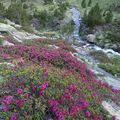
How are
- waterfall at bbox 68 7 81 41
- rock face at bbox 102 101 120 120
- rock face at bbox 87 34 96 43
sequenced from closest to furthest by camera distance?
rock face at bbox 102 101 120 120
rock face at bbox 87 34 96 43
waterfall at bbox 68 7 81 41

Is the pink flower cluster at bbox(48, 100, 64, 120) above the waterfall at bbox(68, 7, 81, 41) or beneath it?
above

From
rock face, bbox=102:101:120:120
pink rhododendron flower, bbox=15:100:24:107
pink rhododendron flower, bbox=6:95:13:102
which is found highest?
pink rhododendron flower, bbox=6:95:13:102

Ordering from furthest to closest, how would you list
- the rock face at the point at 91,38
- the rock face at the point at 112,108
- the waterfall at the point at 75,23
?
the waterfall at the point at 75,23, the rock face at the point at 91,38, the rock face at the point at 112,108

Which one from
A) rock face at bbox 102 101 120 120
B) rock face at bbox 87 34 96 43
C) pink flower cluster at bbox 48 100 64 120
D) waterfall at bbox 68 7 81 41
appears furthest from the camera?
waterfall at bbox 68 7 81 41

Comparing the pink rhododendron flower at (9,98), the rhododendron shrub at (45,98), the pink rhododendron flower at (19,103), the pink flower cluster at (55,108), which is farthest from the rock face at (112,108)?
the pink rhododendron flower at (9,98)

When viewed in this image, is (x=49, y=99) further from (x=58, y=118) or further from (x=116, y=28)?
(x=116, y=28)

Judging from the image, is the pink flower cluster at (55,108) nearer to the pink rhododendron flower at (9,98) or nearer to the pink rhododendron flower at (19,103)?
the pink rhododendron flower at (19,103)

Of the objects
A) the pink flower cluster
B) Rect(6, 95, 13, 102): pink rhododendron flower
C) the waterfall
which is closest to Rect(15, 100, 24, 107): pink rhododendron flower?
Rect(6, 95, 13, 102): pink rhododendron flower

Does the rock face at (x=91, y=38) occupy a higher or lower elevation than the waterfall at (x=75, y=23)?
higher

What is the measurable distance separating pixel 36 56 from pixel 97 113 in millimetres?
5514

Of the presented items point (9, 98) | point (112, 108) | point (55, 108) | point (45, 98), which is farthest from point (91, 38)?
point (9, 98)

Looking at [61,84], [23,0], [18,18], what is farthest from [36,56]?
[23,0]

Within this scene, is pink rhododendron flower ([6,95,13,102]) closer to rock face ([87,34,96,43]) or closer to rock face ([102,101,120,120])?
rock face ([102,101,120,120])

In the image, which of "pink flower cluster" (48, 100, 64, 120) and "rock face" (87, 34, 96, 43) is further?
"rock face" (87, 34, 96, 43)
